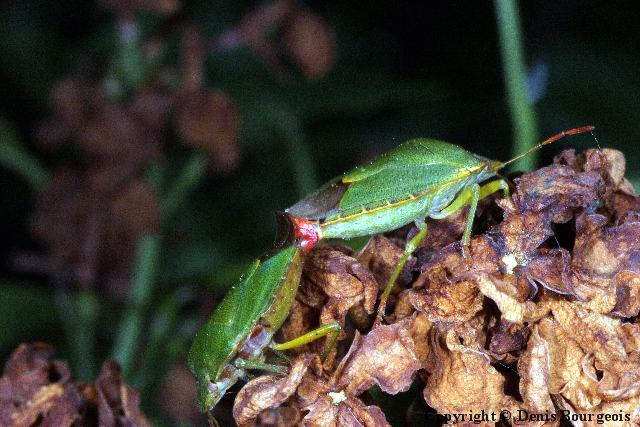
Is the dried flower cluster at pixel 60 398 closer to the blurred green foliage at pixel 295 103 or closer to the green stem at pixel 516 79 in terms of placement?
the blurred green foliage at pixel 295 103

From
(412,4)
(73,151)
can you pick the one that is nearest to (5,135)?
(73,151)

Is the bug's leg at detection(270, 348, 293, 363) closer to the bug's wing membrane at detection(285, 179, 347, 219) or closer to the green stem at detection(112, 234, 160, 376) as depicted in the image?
the bug's wing membrane at detection(285, 179, 347, 219)

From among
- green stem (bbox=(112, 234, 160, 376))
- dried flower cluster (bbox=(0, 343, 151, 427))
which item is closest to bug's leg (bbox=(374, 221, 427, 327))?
dried flower cluster (bbox=(0, 343, 151, 427))

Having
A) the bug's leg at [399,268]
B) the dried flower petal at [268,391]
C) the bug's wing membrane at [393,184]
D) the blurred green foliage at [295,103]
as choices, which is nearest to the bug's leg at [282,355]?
the dried flower petal at [268,391]

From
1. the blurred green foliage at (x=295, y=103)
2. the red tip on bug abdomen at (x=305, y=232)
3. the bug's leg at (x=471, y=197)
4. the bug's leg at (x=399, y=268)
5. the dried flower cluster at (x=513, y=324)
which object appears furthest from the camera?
the blurred green foliage at (x=295, y=103)

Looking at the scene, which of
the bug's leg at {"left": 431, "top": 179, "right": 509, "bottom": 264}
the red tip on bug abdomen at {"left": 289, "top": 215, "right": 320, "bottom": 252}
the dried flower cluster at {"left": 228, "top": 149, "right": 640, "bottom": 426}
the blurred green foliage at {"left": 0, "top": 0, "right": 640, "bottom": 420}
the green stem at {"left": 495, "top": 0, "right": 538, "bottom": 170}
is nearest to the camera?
the dried flower cluster at {"left": 228, "top": 149, "right": 640, "bottom": 426}

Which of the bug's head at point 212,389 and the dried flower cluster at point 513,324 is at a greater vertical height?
the dried flower cluster at point 513,324

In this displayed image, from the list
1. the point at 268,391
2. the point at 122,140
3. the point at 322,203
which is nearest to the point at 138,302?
the point at 122,140
